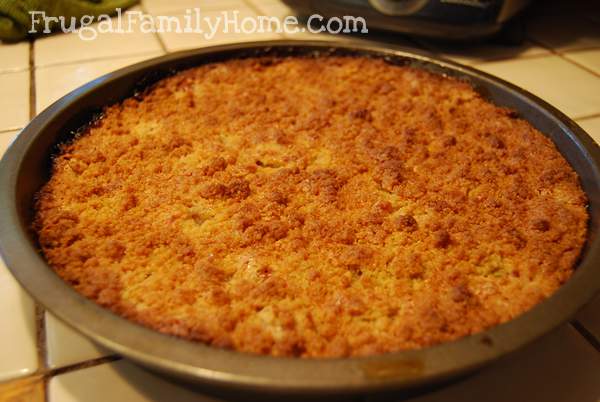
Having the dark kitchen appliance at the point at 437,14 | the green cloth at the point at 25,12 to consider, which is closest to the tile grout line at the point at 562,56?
the dark kitchen appliance at the point at 437,14

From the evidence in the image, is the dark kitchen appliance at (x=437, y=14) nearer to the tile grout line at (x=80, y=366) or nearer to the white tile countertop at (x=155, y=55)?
the white tile countertop at (x=155, y=55)

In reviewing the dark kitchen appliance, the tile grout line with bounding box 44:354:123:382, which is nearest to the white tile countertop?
the tile grout line with bounding box 44:354:123:382

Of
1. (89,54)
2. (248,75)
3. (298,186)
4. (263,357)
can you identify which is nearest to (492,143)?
(298,186)

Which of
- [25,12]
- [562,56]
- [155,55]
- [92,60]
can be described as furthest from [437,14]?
[25,12]

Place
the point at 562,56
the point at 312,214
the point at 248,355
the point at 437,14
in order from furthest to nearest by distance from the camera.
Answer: the point at 562,56 < the point at 437,14 < the point at 312,214 < the point at 248,355

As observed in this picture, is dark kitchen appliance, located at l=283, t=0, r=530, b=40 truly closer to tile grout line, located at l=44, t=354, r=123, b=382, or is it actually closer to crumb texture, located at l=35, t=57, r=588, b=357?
crumb texture, located at l=35, t=57, r=588, b=357

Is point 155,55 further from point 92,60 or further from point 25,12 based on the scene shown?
point 25,12
